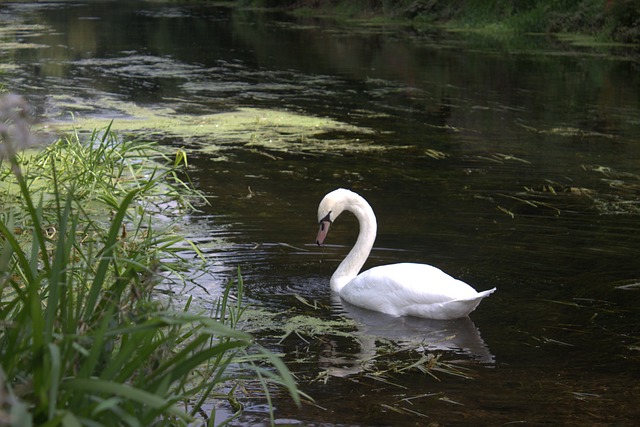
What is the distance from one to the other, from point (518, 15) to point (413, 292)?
82.2 feet

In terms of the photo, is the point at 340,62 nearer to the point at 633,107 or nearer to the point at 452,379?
the point at 633,107

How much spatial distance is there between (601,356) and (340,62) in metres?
16.2

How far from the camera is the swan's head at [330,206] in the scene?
6.56 meters

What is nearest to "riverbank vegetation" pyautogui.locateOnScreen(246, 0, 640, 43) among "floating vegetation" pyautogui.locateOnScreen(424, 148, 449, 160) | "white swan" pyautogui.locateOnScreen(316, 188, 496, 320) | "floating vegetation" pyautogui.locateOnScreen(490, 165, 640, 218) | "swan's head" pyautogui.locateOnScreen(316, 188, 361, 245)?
"floating vegetation" pyautogui.locateOnScreen(424, 148, 449, 160)

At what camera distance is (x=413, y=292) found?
18.9 ft

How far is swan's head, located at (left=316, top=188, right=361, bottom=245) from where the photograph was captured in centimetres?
656

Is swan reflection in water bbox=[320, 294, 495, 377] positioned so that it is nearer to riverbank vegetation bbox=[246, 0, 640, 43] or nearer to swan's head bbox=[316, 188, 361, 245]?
swan's head bbox=[316, 188, 361, 245]

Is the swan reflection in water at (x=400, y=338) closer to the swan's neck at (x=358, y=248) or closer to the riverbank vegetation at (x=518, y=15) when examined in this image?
the swan's neck at (x=358, y=248)

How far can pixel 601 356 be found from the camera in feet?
16.9

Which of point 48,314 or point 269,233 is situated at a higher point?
point 48,314

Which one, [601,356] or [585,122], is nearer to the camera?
[601,356]

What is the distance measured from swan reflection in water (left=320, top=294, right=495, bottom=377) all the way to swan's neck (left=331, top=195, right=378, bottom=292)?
21 centimetres

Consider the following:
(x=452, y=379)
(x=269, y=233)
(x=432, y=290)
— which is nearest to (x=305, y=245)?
(x=269, y=233)

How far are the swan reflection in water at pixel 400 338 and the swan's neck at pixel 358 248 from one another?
21 centimetres
